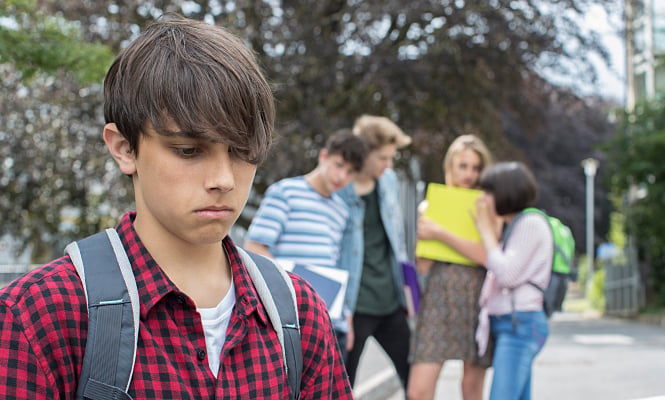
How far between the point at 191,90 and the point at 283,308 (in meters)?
0.43

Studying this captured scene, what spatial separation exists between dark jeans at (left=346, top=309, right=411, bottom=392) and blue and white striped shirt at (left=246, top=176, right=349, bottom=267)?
1.71 feet

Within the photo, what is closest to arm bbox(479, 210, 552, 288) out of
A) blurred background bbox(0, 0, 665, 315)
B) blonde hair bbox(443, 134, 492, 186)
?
blonde hair bbox(443, 134, 492, 186)

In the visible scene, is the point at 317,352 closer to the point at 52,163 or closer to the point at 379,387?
the point at 379,387

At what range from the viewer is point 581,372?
9.48 m

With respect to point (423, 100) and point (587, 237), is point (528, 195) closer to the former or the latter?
point (423, 100)

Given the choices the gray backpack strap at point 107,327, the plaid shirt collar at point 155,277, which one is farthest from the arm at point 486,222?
the gray backpack strap at point 107,327

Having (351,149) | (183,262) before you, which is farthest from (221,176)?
(351,149)

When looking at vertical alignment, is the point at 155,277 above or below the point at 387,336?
above

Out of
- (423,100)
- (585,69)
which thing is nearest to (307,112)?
(423,100)

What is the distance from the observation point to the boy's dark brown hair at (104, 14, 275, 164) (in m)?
1.35

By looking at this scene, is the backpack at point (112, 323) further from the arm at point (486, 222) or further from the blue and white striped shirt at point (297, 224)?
the arm at point (486, 222)

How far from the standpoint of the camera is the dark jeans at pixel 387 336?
4.73 metres

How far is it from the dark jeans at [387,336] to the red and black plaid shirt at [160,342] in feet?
10.2

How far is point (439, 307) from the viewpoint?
15.6 ft
